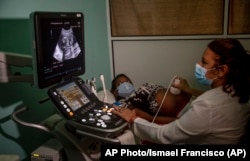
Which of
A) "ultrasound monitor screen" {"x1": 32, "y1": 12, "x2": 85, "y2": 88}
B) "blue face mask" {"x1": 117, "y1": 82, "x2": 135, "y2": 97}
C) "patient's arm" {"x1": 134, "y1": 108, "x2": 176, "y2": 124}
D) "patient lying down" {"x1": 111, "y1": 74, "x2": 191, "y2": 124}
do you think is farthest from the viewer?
"blue face mask" {"x1": 117, "y1": 82, "x2": 135, "y2": 97}

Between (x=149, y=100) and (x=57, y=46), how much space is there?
3.92ft

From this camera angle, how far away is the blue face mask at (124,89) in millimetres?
2654

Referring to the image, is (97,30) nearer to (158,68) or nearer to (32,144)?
(158,68)

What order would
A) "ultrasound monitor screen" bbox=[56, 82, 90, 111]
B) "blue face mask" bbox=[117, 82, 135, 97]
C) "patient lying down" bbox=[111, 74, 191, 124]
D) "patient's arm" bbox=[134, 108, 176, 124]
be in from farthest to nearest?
"blue face mask" bbox=[117, 82, 135, 97] < "patient lying down" bbox=[111, 74, 191, 124] < "patient's arm" bbox=[134, 108, 176, 124] < "ultrasound monitor screen" bbox=[56, 82, 90, 111]

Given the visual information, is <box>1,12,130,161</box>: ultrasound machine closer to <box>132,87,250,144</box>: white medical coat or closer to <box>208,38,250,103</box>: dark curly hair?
<box>132,87,250,144</box>: white medical coat

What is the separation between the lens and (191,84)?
263 cm

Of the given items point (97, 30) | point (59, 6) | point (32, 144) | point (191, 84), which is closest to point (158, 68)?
point (191, 84)

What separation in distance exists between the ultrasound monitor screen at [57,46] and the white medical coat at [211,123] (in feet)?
2.05

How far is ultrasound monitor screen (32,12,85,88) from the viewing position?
1.32 m

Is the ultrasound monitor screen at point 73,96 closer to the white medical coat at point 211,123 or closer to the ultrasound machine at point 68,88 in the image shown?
the ultrasound machine at point 68,88

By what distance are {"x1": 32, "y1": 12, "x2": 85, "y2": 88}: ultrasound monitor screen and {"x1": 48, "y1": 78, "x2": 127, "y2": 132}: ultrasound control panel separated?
0.20 feet
